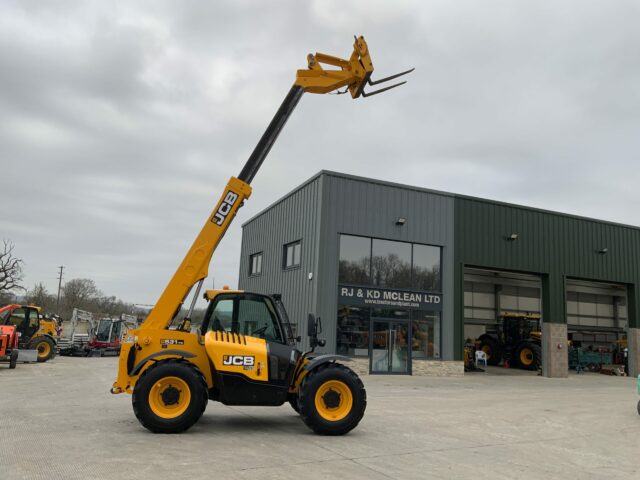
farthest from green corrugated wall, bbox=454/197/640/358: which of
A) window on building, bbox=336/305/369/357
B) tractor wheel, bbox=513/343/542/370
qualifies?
window on building, bbox=336/305/369/357

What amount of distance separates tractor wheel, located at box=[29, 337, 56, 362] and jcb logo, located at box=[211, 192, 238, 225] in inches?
650

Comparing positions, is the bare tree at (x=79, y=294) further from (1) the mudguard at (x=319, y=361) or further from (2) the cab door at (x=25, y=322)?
(1) the mudguard at (x=319, y=361)

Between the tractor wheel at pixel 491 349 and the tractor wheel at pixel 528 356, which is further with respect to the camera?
the tractor wheel at pixel 491 349

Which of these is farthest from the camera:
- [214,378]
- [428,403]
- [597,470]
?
[428,403]

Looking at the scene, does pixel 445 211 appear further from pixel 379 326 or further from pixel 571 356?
pixel 571 356

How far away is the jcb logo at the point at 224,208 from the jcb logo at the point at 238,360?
2.30m

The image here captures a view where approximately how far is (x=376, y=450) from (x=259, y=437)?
1733 millimetres

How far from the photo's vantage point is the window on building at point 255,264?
25.6 meters

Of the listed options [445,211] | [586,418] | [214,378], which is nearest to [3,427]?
[214,378]

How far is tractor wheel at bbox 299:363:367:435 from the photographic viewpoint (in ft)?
25.3

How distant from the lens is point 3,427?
303 inches

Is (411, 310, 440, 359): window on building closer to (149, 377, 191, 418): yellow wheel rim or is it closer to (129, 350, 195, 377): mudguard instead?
(129, 350, 195, 377): mudguard

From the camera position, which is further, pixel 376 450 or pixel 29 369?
pixel 29 369

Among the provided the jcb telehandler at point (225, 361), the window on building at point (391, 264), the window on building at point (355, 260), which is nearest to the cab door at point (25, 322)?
the window on building at point (355, 260)
